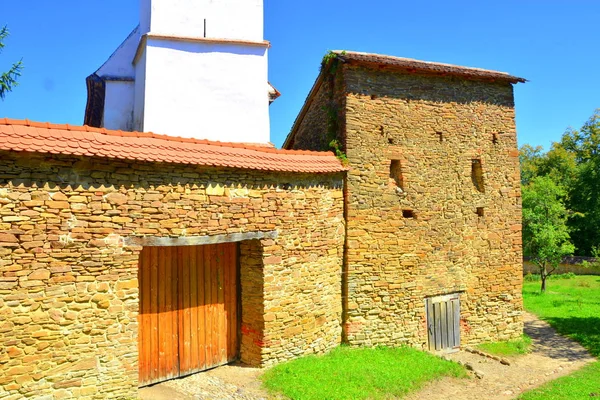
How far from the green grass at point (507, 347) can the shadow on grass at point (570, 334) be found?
2.29 ft

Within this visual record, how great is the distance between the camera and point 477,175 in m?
11.5

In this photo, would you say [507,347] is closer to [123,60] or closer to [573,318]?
[573,318]

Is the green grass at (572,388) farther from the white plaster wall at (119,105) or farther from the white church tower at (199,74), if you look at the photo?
the white plaster wall at (119,105)

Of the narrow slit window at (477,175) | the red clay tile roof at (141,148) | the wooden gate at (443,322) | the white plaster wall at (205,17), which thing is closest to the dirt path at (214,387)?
the red clay tile roof at (141,148)

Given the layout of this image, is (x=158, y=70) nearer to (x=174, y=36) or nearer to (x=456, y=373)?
(x=174, y=36)

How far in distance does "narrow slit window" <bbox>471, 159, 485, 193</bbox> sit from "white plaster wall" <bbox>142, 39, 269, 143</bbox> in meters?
6.14

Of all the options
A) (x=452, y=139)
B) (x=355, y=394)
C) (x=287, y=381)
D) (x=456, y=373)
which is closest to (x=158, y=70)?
(x=452, y=139)

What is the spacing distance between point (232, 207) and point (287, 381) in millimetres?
3269

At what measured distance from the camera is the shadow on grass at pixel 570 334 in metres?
11.6

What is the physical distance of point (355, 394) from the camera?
7.24 meters

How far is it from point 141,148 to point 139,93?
7.26 meters

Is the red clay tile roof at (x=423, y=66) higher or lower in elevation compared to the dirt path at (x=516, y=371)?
higher

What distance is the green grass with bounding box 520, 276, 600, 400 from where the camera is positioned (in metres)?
8.67

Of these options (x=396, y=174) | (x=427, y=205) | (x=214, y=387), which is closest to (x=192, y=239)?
(x=214, y=387)
